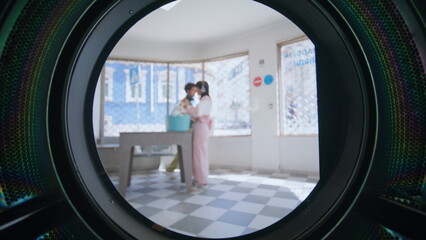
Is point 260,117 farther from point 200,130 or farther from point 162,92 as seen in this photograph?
point 162,92

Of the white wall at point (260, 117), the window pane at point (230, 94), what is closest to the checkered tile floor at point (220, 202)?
the white wall at point (260, 117)

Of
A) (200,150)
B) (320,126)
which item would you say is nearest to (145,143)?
(200,150)

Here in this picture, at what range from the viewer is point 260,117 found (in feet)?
11.9

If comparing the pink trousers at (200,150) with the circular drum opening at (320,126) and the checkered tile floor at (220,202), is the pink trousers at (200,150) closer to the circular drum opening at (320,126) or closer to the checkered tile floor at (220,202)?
the checkered tile floor at (220,202)

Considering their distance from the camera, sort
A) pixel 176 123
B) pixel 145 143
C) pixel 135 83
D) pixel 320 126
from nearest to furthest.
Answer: pixel 320 126
pixel 145 143
pixel 176 123
pixel 135 83

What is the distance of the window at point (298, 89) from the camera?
3.25 meters

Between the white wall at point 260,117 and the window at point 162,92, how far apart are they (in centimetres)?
18

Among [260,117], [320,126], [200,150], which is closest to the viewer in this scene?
[320,126]

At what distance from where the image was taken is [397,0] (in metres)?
0.43

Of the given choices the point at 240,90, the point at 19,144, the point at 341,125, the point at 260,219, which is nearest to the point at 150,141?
the point at 260,219

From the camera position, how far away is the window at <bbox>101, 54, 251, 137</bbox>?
157 inches

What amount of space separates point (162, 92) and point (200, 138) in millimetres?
2111

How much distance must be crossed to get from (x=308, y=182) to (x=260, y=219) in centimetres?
149

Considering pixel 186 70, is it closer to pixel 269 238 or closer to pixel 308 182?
pixel 308 182
